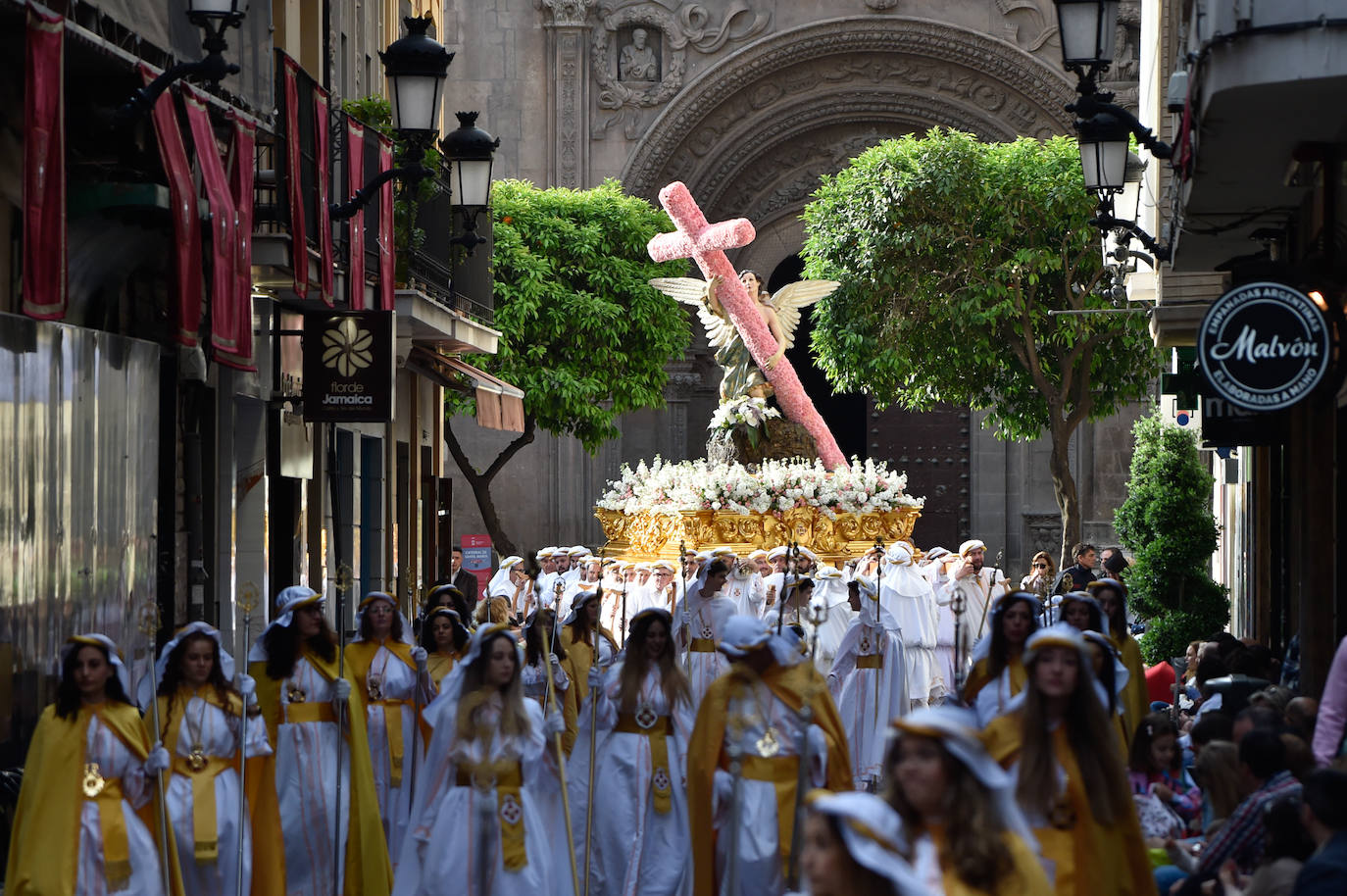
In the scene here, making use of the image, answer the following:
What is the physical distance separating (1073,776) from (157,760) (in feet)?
12.9

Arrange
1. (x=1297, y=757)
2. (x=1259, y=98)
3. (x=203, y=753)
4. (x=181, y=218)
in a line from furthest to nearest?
(x=181, y=218) < (x=1259, y=98) < (x=203, y=753) < (x=1297, y=757)

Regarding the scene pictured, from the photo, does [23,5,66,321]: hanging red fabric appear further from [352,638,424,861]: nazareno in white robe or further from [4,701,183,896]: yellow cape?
[4,701,183,896]: yellow cape

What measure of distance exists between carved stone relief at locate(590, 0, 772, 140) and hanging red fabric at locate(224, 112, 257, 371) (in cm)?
2301

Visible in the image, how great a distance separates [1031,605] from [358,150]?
37.1 ft

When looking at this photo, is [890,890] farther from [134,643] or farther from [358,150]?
[358,150]

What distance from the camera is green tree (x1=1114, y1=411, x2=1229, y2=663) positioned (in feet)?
63.2

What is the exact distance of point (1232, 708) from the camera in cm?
1130

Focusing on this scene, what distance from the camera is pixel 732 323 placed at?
26.1 metres

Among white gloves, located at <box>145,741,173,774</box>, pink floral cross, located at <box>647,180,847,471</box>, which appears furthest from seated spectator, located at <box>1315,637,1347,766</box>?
pink floral cross, located at <box>647,180,847,471</box>

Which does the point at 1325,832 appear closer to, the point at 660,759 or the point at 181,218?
the point at 660,759

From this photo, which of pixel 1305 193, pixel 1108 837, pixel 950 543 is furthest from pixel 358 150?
pixel 950 543

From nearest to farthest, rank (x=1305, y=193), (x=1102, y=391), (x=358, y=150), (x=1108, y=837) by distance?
(x=1108, y=837) < (x=1305, y=193) < (x=358, y=150) < (x=1102, y=391)

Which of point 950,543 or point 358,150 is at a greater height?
point 358,150

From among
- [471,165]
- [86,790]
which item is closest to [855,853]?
[86,790]
